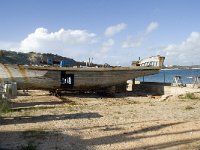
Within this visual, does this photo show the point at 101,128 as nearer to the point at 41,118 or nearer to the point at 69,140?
the point at 69,140

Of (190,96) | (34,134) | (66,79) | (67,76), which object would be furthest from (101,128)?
(66,79)

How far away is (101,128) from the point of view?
37.1 feet

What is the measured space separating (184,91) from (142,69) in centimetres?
498

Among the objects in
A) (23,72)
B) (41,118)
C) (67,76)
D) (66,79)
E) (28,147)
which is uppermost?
(23,72)

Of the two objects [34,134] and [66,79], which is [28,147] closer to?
[34,134]

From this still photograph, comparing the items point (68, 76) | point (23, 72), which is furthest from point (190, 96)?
point (23, 72)

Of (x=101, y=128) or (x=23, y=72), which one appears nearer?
(x=101, y=128)

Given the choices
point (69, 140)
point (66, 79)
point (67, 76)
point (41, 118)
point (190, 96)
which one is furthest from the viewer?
point (66, 79)

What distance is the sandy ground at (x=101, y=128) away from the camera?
959 cm

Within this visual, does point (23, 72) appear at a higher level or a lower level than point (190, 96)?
higher

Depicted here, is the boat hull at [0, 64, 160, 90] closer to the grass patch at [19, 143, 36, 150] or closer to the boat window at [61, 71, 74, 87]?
the boat window at [61, 71, 74, 87]

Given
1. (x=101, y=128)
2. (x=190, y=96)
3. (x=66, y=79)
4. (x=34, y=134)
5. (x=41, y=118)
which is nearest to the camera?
(x=34, y=134)

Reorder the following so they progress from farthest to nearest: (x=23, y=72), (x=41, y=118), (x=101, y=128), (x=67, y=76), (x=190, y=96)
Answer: (x=67, y=76) → (x=23, y=72) → (x=190, y=96) → (x=41, y=118) → (x=101, y=128)

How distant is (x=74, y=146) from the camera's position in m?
9.38
